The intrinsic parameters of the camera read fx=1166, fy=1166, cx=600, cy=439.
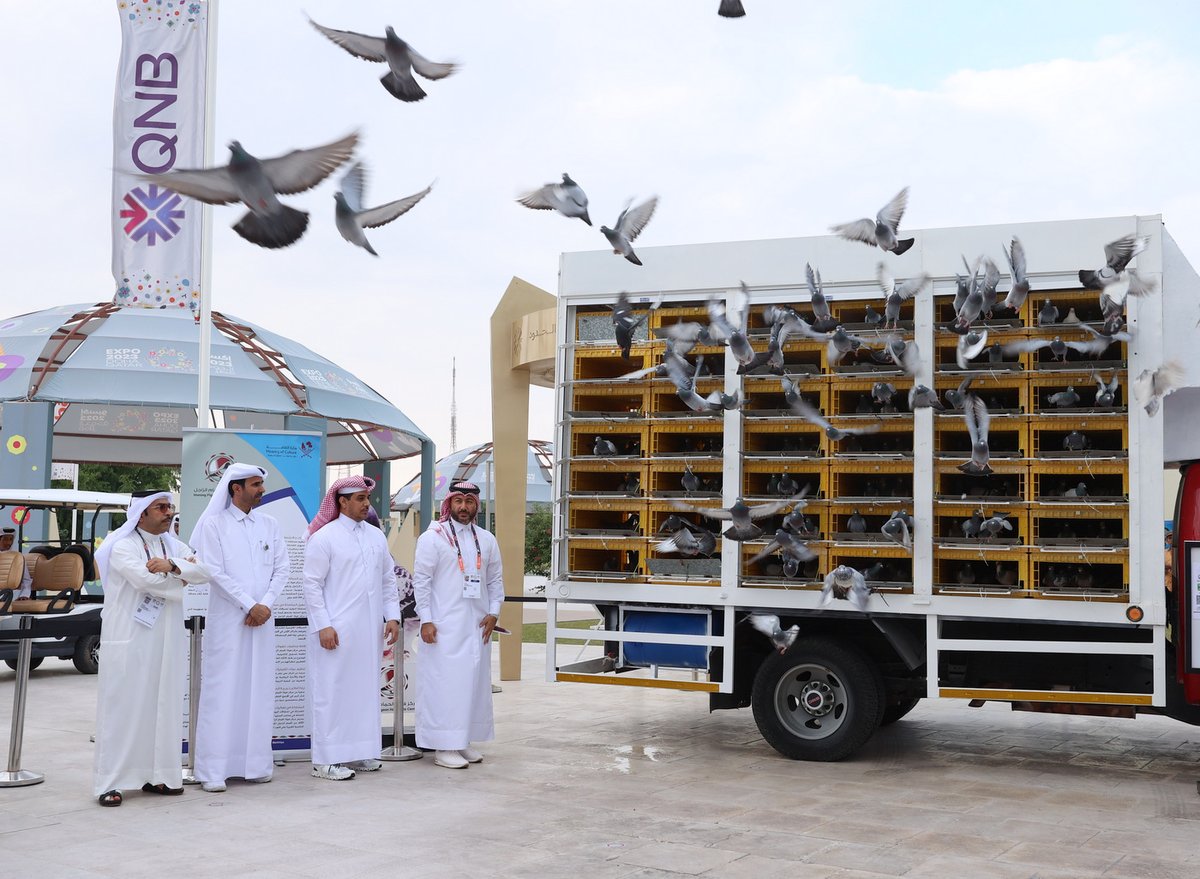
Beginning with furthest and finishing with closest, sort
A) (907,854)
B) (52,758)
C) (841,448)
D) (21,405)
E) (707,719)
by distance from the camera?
(21,405) → (707,719) → (52,758) → (841,448) → (907,854)

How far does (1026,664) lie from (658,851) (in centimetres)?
320

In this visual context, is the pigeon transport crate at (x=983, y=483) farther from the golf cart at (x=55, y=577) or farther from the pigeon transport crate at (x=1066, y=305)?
the golf cart at (x=55, y=577)

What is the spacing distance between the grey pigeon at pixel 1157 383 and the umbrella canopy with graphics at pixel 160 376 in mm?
13556

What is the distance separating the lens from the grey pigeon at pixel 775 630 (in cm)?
791

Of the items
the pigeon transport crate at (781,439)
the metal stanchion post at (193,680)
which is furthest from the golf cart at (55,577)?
the pigeon transport crate at (781,439)

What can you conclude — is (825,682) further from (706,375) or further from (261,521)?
(261,521)

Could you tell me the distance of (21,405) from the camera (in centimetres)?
1862

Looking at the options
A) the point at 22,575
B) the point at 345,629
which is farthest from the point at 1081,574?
the point at 22,575

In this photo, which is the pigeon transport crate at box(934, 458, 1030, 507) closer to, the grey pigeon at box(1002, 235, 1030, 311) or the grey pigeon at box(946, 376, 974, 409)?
the grey pigeon at box(946, 376, 974, 409)

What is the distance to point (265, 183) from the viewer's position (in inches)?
187

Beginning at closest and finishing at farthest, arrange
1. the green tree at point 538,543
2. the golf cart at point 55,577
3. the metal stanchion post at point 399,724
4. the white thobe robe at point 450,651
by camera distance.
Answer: the white thobe robe at point 450,651 → the metal stanchion post at point 399,724 → the golf cart at point 55,577 → the green tree at point 538,543

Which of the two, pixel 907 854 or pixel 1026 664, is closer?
pixel 907 854

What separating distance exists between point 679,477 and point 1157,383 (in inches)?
129

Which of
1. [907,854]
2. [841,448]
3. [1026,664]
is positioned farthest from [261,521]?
[1026,664]
